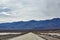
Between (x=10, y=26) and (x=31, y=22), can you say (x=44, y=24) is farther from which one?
(x=10, y=26)

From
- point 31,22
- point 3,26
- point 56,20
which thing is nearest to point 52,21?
point 56,20

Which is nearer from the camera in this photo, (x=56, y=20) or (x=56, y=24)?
(x=56, y=24)

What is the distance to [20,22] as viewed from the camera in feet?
461

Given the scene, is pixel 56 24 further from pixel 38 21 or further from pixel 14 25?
pixel 14 25

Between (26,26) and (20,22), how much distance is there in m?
12.6

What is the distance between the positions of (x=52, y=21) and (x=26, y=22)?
19000 mm

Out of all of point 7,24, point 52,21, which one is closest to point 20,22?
point 7,24

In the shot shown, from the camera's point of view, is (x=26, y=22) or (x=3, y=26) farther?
(x=26, y=22)

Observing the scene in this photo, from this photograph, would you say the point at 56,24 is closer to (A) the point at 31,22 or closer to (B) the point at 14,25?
(A) the point at 31,22

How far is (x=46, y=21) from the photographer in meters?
132

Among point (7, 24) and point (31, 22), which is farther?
point (31, 22)

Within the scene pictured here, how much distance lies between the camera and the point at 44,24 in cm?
12962

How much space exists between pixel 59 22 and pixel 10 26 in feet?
119

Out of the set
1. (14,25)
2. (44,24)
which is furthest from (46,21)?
(14,25)
